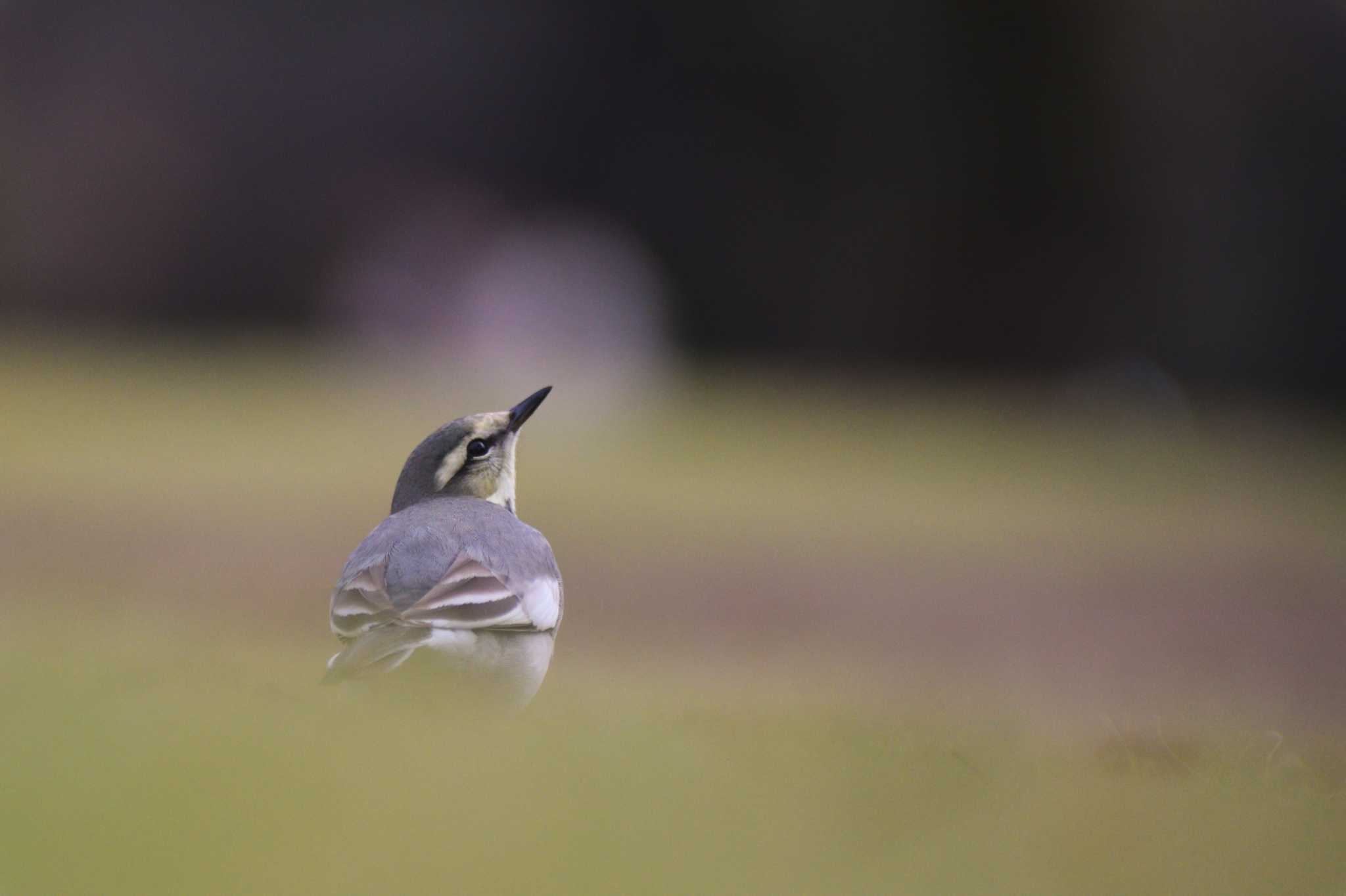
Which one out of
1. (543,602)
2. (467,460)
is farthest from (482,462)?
(543,602)

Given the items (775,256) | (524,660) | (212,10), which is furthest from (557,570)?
(212,10)

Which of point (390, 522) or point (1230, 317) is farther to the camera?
point (1230, 317)

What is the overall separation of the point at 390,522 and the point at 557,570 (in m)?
0.32

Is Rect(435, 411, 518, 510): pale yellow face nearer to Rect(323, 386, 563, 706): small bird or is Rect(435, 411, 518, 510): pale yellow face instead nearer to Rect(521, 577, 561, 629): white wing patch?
Rect(323, 386, 563, 706): small bird

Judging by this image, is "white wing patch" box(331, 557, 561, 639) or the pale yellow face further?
the pale yellow face

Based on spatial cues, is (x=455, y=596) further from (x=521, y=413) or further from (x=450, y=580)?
(x=521, y=413)

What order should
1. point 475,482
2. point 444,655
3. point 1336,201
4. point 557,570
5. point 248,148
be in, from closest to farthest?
point 444,655 < point 557,570 < point 475,482 < point 1336,201 < point 248,148

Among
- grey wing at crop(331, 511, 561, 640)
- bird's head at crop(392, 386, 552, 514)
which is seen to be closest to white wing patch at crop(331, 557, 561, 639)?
grey wing at crop(331, 511, 561, 640)

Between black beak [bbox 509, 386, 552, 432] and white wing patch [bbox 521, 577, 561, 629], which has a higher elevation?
black beak [bbox 509, 386, 552, 432]

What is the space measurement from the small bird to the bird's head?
0.35 ft

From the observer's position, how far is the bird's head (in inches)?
99.5

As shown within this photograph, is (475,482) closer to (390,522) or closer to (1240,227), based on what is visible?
(390,522)

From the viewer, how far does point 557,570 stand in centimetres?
230

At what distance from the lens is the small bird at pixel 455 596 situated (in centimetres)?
197
